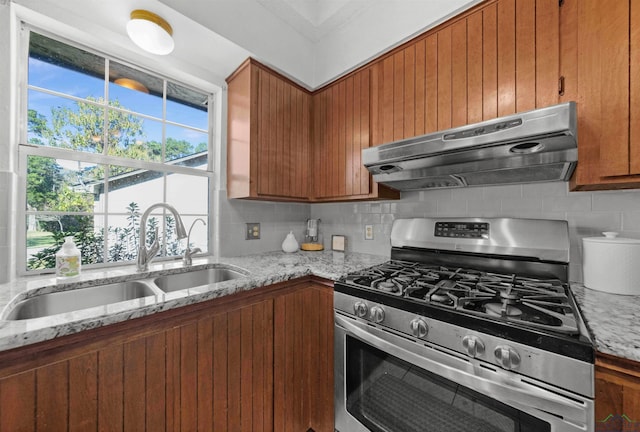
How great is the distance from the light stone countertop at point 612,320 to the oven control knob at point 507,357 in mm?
182

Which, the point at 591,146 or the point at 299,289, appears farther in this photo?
the point at 299,289

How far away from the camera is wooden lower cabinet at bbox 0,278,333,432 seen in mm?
737

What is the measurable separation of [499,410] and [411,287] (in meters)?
0.46

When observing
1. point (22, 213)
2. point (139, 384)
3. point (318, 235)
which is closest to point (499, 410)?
point (139, 384)

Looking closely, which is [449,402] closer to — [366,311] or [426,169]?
[366,311]

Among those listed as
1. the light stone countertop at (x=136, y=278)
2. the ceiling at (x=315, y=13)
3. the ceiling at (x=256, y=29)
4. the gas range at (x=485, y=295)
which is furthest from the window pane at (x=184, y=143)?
the gas range at (x=485, y=295)

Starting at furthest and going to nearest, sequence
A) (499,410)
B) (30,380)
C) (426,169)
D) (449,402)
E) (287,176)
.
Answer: (287,176)
(426,169)
(449,402)
(499,410)
(30,380)

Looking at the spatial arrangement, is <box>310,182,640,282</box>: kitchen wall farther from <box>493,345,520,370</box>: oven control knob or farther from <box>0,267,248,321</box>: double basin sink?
<box>0,267,248,321</box>: double basin sink

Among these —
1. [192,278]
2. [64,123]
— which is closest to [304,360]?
[192,278]

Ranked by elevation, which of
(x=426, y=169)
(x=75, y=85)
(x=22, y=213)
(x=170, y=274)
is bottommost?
(x=170, y=274)

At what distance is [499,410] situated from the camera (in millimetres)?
812

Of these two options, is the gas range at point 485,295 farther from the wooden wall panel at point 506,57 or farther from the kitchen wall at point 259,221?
the kitchen wall at point 259,221

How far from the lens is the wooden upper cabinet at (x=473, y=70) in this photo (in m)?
1.11

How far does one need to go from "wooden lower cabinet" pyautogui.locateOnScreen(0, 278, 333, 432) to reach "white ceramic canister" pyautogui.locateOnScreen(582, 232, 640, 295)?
1142 mm
